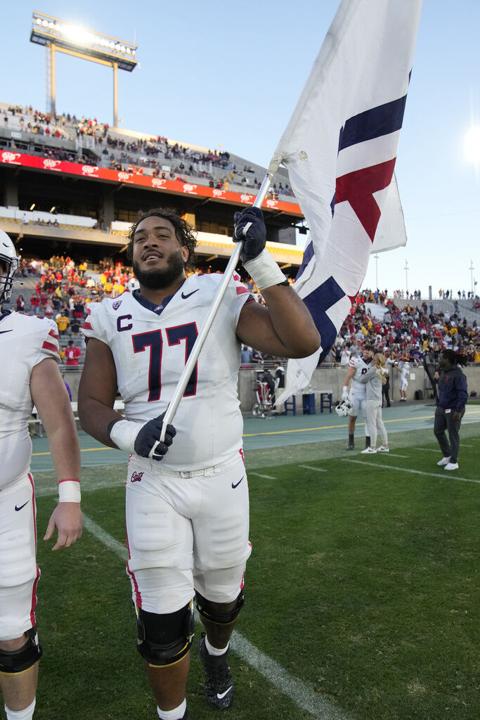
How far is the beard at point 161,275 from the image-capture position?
92.7 inches

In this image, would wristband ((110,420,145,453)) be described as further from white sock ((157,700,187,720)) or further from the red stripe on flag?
the red stripe on flag

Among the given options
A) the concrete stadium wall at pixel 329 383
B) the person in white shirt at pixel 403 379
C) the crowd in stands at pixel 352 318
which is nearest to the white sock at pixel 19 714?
the concrete stadium wall at pixel 329 383

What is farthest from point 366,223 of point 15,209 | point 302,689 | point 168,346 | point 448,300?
point 448,300

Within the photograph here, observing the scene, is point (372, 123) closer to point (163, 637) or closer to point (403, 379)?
point (163, 637)

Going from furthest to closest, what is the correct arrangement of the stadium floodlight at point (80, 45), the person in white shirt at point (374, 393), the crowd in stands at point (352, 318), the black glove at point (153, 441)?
the stadium floodlight at point (80, 45) → the crowd in stands at point (352, 318) → the person in white shirt at point (374, 393) → the black glove at point (153, 441)

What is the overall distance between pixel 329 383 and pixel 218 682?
16.8 meters

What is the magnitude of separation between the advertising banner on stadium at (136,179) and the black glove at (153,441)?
37.1m

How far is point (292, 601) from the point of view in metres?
3.56

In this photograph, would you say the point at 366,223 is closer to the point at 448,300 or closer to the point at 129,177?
the point at 129,177

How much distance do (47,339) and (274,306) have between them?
0.87m

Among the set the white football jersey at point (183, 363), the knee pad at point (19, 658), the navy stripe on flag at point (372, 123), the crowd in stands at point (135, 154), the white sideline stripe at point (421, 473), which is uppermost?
the crowd in stands at point (135, 154)

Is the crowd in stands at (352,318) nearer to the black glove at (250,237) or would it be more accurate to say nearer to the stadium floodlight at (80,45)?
the black glove at (250,237)

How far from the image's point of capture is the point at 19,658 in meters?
2.00

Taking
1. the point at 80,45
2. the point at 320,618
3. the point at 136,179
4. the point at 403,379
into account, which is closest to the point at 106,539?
the point at 320,618
